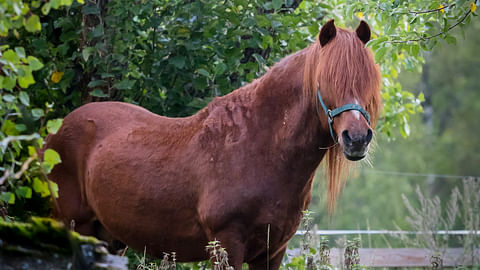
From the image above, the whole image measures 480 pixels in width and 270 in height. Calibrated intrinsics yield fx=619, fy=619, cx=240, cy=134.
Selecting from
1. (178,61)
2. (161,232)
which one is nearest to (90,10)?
(178,61)

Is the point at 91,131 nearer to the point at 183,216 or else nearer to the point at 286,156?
the point at 183,216

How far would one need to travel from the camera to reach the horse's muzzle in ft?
10.1

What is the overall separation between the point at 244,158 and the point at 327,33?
0.84 metres

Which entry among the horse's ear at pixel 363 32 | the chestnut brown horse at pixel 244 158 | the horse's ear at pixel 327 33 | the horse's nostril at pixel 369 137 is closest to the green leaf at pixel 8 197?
the chestnut brown horse at pixel 244 158

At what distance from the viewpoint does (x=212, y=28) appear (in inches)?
194

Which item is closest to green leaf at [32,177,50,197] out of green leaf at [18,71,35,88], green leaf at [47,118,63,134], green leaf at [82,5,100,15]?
green leaf at [47,118,63,134]

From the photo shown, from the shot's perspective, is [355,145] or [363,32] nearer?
[355,145]

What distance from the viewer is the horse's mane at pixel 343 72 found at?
3.27 metres

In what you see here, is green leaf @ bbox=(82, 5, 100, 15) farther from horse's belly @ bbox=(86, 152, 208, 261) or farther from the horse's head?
the horse's head

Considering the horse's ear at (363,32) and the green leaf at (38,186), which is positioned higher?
the horse's ear at (363,32)

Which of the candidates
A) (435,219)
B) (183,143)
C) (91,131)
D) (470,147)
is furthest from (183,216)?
(470,147)

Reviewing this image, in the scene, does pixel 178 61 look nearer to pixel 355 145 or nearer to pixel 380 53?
pixel 380 53

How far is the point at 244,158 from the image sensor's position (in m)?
3.51

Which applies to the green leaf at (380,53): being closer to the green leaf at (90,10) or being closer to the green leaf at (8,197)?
the green leaf at (8,197)
